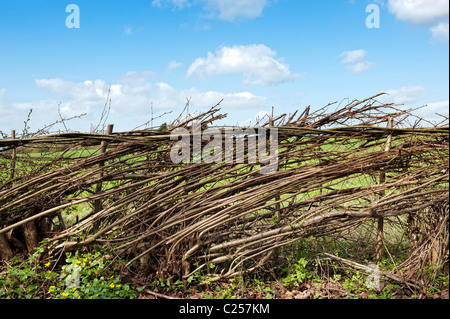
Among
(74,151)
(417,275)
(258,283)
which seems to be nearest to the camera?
(417,275)

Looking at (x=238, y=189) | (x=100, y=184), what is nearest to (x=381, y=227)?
(x=238, y=189)

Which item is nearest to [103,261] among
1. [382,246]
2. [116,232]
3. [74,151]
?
[116,232]

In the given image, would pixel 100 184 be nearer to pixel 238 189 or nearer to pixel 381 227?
pixel 238 189

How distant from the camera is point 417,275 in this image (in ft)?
11.6

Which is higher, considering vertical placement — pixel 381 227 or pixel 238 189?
pixel 238 189

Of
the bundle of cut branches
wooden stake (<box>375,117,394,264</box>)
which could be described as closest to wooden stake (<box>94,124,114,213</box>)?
the bundle of cut branches

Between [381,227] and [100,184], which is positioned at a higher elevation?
[100,184]

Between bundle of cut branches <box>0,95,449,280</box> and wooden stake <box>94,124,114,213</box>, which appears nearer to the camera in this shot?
bundle of cut branches <box>0,95,449,280</box>

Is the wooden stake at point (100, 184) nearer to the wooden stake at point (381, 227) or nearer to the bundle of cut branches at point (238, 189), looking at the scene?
the bundle of cut branches at point (238, 189)

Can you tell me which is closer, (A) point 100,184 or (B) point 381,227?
(B) point 381,227

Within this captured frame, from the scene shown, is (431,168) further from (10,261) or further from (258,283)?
(10,261)

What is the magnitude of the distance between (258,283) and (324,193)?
112 centimetres

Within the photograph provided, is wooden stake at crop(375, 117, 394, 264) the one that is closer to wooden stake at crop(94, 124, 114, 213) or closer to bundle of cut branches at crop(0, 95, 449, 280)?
bundle of cut branches at crop(0, 95, 449, 280)

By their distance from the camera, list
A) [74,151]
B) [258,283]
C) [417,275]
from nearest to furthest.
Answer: [417,275] < [258,283] < [74,151]
